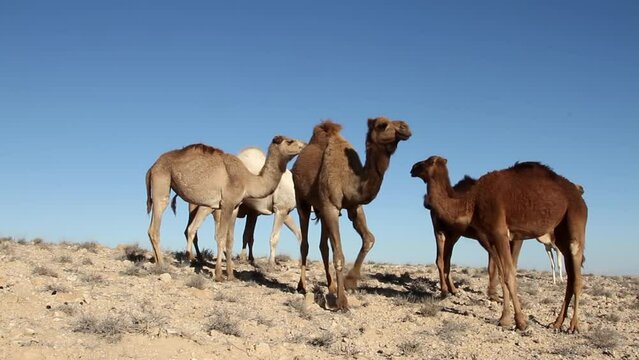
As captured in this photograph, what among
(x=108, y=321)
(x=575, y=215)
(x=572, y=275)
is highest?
(x=575, y=215)

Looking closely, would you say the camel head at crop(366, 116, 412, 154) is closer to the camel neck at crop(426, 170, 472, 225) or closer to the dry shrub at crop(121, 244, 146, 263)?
the camel neck at crop(426, 170, 472, 225)

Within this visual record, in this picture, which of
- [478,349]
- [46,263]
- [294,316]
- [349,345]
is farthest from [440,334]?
[46,263]

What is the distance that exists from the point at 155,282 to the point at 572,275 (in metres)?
7.54

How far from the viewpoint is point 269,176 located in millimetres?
14367

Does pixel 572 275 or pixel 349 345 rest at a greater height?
pixel 572 275

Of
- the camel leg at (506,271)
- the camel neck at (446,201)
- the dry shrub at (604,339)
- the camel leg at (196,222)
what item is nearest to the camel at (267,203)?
the camel leg at (196,222)

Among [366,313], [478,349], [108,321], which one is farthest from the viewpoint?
[366,313]

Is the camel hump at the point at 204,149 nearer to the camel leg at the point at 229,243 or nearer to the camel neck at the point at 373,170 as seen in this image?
the camel leg at the point at 229,243

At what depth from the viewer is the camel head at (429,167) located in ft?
36.0

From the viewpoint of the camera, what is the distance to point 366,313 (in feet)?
35.3

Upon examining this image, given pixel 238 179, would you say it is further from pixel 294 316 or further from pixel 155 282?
pixel 294 316

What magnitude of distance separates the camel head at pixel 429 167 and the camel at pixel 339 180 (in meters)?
0.72

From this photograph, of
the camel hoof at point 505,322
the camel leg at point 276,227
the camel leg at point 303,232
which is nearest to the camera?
the camel hoof at point 505,322

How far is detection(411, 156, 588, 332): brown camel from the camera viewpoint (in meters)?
10.2
